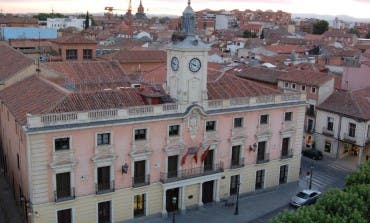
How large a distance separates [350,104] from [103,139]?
32.6 meters

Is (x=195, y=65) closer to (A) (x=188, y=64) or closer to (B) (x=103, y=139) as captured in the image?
(A) (x=188, y=64)

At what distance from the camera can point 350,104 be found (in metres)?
55.3

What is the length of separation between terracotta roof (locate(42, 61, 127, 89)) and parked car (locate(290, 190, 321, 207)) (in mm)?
22396

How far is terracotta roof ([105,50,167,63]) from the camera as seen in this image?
231ft

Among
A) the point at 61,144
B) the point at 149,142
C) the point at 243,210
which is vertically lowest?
the point at 243,210

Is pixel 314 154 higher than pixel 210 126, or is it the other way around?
pixel 210 126

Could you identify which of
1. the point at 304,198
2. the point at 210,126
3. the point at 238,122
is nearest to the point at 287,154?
the point at 304,198

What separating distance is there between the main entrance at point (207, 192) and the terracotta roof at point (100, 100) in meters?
9.93

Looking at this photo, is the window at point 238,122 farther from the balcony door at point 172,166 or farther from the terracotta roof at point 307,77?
the terracotta roof at point 307,77

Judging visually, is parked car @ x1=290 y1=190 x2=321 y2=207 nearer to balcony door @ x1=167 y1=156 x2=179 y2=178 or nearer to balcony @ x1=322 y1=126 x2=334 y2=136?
balcony door @ x1=167 y1=156 x2=179 y2=178

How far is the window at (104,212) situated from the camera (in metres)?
37.7

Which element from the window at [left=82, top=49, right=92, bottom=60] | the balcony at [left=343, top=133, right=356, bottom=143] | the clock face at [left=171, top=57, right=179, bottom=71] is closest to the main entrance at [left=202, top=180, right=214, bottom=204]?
the clock face at [left=171, top=57, right=179, bottom=71]

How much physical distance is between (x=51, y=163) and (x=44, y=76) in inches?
661

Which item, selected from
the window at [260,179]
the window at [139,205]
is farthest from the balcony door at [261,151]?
the window at [139,205]
